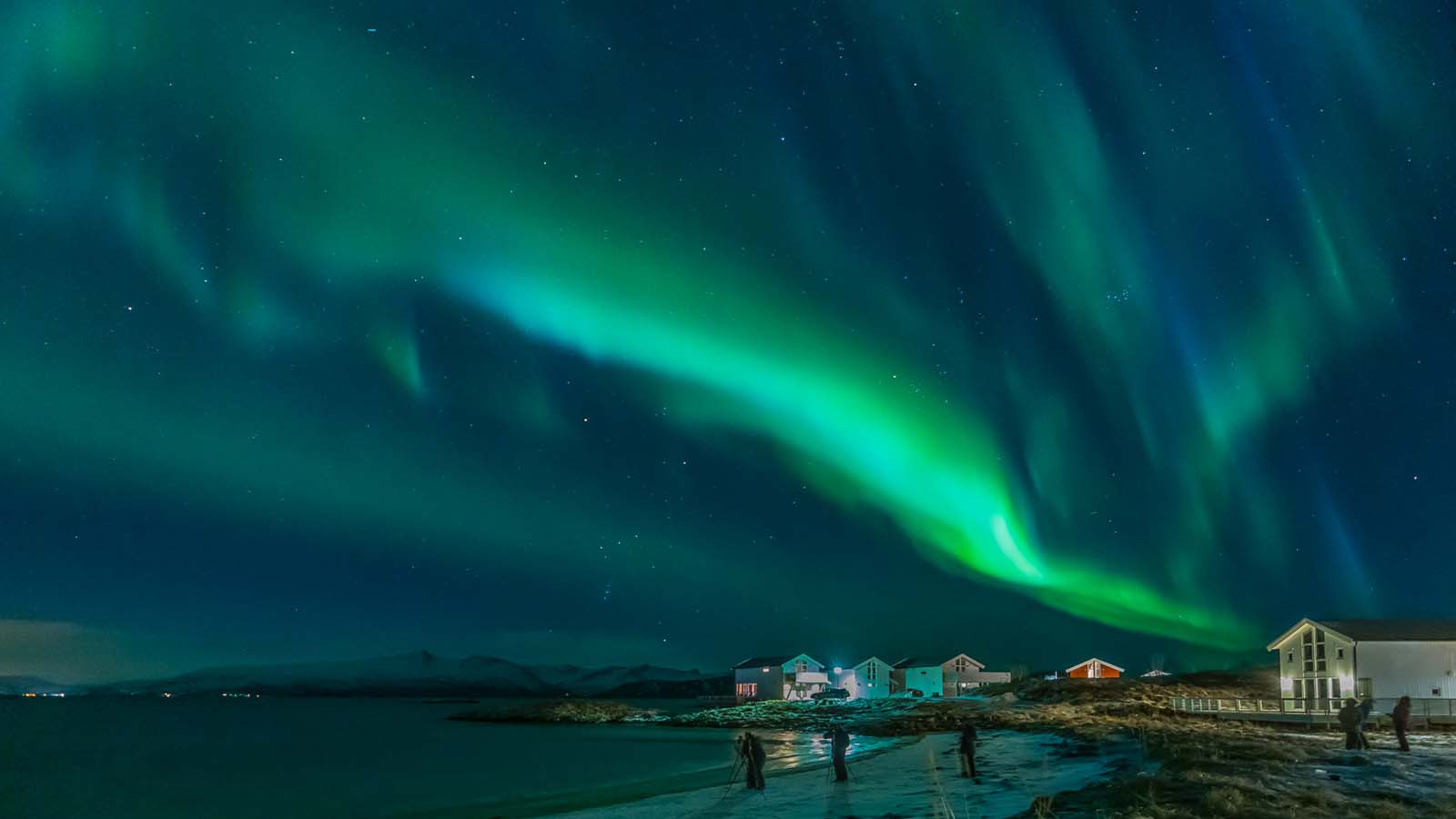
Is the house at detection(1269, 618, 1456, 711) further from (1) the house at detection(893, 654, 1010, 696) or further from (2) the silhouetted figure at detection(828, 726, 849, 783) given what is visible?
(1) the house at detection(893, 654, 1010, 696)

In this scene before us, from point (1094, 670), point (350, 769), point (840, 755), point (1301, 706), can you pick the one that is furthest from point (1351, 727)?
point (1094, 670)

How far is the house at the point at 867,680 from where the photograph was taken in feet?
417

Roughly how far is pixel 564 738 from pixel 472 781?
42.5 meters

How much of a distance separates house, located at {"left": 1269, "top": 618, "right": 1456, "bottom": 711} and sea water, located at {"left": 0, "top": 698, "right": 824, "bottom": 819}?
93.9ft

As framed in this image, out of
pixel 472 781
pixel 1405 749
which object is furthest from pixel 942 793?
pixel 472 781

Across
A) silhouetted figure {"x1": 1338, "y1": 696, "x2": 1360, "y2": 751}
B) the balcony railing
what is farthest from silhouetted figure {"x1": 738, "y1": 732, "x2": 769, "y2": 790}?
the balcony railing

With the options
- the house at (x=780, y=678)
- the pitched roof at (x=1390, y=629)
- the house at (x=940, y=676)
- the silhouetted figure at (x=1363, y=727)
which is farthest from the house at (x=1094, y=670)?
the silhouetted figure at (x=1363, y=727)

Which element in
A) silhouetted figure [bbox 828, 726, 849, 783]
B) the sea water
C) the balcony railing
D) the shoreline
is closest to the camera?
silhouetted figure [bbox 828, 726, 849, 783]

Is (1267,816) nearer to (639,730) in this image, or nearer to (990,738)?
(990,738)

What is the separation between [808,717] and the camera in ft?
319

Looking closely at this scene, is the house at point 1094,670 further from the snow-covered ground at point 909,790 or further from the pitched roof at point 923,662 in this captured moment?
the snow-covered ground at point 909,790

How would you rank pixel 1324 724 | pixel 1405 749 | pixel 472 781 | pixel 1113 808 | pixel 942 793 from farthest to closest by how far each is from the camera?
pixel 472 781 → pixel 1324 724 → pixel 1405 749 → pixel 942 793 → pixel 1113 808

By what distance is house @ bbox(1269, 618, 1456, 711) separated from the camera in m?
57.4

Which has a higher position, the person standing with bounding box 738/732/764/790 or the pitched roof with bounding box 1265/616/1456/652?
the pitched roof with bounding box 1265/616/1456/652
